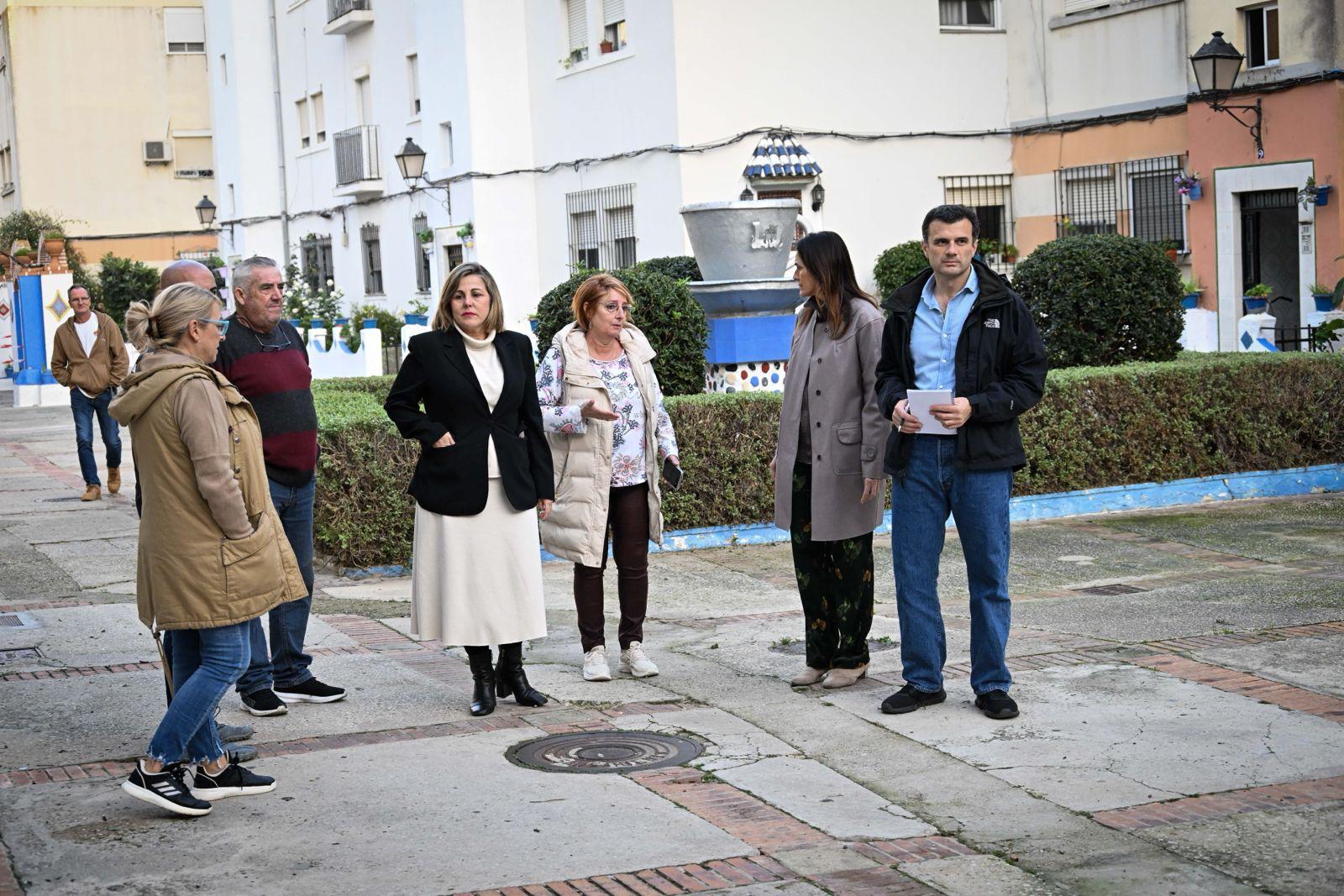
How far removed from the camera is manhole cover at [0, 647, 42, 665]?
734 centimetres

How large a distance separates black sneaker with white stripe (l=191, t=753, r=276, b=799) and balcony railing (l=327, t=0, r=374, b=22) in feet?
89.9

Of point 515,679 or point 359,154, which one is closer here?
point 515,679

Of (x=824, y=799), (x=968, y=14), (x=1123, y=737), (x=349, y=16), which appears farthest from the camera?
(x=349, y=16)

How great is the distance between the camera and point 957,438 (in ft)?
19.4

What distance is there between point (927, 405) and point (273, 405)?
247cm

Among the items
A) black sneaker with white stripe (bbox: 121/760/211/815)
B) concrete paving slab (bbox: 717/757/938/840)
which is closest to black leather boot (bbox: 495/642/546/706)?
concrete paving slab (bbox: 717/757/938/840)

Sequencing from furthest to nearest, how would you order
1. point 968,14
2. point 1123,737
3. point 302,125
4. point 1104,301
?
point 302,125
point 968,14
point 1104,301
point 1123,737

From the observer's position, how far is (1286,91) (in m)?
18.8

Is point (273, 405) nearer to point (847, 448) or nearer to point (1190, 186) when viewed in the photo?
point (847, 448)

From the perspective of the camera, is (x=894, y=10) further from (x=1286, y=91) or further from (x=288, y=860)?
(x=288, y=860)

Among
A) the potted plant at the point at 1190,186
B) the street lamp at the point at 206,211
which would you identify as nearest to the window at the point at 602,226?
the potted plant at the point at 1190,186

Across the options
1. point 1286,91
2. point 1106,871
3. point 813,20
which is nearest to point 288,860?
point 1106,871

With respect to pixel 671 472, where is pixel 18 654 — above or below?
below

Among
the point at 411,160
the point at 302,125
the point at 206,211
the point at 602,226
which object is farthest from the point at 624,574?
the point at 206,211
